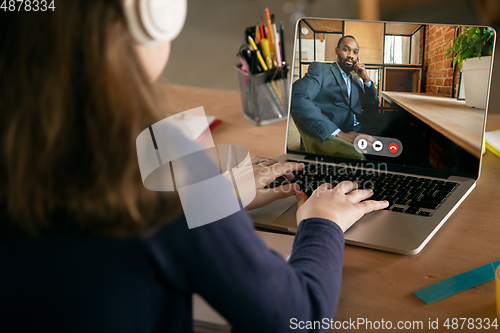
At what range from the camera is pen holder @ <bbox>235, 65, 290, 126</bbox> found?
116 cm

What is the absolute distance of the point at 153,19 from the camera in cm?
37

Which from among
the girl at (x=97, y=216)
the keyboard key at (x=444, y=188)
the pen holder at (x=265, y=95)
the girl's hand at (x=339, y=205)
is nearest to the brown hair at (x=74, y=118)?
the girl at (x=97, y=216)

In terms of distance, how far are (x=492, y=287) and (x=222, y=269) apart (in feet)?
1.23

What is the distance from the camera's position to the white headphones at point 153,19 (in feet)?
1.16

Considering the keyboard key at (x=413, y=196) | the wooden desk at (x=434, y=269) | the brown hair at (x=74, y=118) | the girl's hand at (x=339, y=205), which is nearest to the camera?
the brown hair at (x=74, y=118)

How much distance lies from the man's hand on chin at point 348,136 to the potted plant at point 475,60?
22 cm

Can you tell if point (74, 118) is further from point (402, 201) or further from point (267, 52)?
point (267, 52)

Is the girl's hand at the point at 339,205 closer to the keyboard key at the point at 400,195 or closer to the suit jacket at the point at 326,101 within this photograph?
the keyboard key at the point at 400,195

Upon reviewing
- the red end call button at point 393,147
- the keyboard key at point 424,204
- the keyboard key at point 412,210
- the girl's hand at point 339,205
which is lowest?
the keyboard key at point 412,210

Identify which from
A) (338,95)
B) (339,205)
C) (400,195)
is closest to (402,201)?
(400,195)

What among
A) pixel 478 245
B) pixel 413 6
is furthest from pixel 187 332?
pixel 413 6

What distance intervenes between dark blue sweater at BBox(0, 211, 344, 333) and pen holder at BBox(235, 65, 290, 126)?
0.76m

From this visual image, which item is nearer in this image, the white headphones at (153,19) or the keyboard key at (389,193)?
the white headphones at (153,19)

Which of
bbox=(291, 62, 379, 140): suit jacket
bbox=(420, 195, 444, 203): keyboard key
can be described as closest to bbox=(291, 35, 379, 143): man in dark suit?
bbox=(291, 62, 379, 140): suit jacket
